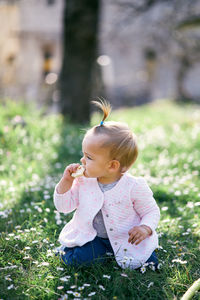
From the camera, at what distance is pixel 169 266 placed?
2.48 meters

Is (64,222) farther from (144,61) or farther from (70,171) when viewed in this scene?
(144,61)

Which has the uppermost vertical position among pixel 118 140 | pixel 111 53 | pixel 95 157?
pixel 118 140

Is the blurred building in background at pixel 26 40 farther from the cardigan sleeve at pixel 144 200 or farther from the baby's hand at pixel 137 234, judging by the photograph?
the baby's hand at pixel 137 234

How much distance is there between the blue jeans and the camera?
2475 mm

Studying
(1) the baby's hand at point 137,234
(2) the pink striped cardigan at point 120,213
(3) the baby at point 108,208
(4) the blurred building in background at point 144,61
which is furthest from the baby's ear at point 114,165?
(4) the blurred building in background at point 144,61

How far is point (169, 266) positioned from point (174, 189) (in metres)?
1.53

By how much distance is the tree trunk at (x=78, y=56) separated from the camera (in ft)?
25.9

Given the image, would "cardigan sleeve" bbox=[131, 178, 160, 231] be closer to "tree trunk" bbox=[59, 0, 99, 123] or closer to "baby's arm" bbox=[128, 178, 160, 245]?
"baby's arm" bbox=[128, 178, 160, 245]

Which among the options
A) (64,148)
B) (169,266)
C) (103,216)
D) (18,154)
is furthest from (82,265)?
(64,148)

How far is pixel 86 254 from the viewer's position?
248cm

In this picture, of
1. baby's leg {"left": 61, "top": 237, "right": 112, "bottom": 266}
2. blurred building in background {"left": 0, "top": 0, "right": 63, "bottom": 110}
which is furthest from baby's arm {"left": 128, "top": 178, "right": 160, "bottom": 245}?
blurred building in background {"left": 0, "top": 0, "right": 63, "bottom": 110}

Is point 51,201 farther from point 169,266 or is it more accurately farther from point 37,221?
point 169,266

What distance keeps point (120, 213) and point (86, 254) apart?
345mm

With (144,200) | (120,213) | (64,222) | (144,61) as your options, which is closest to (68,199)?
(120,213)
